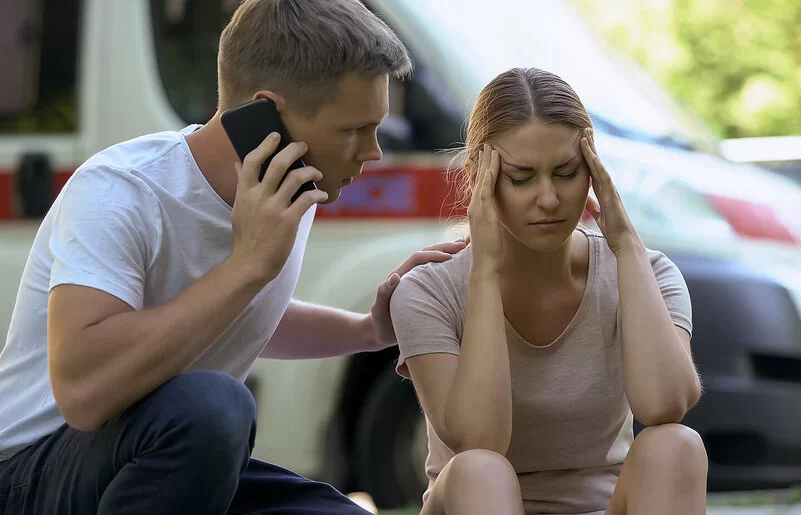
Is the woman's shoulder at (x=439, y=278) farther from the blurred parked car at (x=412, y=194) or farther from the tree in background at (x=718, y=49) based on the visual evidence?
the tree in background at (x=718, y=49)

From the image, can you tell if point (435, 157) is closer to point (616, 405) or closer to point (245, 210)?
point (616, 405)

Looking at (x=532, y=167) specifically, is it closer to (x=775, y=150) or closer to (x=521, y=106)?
(x=521, y=106)

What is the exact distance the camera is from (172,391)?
2504mm

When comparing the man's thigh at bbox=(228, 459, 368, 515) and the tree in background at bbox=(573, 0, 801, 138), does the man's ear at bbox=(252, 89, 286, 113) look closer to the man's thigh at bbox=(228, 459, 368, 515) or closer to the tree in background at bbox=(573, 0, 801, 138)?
the man's thigh at bbox=(228, 459, 368, 515)

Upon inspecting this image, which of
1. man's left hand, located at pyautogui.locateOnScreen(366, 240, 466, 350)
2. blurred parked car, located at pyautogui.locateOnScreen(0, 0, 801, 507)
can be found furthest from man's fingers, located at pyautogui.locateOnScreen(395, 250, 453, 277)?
blurred parked car, located at pyautogui.locateOnScreen(0, 0, 801, 507)

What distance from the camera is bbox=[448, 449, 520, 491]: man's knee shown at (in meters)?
2.68

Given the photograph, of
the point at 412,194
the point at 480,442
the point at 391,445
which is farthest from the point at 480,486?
the point at 391,445

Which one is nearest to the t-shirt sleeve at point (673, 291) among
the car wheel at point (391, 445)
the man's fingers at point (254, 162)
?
the man's fingers at point (254, 162)

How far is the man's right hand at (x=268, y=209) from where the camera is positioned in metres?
2.54

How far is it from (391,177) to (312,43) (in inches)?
75.7

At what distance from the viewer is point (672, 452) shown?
8.83 feet

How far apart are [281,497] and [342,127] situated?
0.89 meters

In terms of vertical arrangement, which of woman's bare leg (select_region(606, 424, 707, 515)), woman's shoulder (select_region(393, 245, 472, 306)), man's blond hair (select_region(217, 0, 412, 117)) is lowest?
woman's bare leg (select_region(606, 424, 707, 515))

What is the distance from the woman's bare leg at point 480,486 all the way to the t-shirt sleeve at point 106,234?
74 cm
